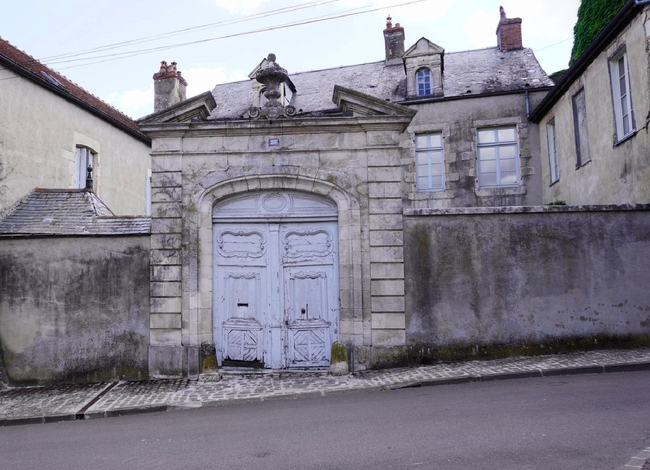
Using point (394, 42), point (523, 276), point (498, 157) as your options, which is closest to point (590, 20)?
point (498, 157)

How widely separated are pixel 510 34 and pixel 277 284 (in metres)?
12.7

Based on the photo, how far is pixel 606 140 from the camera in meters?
9.66

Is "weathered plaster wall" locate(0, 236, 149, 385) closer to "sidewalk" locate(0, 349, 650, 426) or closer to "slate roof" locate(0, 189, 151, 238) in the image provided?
"slate roof" locate(0, 189, 151, 238)

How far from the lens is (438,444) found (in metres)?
4.06

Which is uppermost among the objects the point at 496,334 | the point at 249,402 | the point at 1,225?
the point at 1,225

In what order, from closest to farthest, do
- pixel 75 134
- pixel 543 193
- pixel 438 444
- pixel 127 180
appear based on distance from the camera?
pixel 438 444, pixel 75 134, pixel 543 193, pixel 127 180

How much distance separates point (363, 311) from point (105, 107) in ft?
34.0

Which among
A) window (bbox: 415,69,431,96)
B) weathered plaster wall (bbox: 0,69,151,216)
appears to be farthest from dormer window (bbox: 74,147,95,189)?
window (bbox: 415,69,431,96)

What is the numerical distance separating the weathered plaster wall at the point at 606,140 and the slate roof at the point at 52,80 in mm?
9349

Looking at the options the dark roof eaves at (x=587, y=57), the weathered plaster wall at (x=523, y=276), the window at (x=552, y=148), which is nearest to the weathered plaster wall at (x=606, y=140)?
the dark roof eaves at (x=587, y=57)

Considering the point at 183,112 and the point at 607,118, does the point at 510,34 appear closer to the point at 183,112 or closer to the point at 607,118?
the point at 607,118

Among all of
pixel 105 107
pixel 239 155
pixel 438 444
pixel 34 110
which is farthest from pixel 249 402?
pixel 105 107

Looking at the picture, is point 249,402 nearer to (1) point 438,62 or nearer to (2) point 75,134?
(2) point 75,134

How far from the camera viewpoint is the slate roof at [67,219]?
7.53 metres
